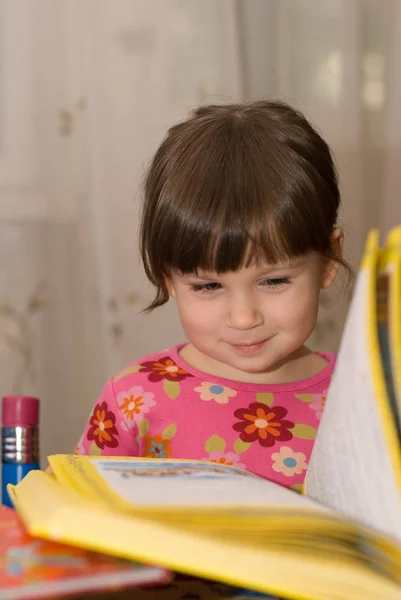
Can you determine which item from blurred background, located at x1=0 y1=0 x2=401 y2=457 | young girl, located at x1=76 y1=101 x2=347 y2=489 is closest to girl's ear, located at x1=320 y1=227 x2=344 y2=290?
young girl, located at x1=76 y1=101 x2=347 y2=489

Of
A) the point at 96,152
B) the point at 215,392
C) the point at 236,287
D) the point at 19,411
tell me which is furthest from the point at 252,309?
the point at 96,152

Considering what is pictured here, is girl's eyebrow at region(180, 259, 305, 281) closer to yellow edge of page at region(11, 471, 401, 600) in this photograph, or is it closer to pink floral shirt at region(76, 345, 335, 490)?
pink floral shirt at region(76, 345, 335, 490)

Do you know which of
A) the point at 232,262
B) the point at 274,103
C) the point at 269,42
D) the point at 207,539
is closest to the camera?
the point at 207,539

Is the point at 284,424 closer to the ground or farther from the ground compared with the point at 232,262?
closer to the ground

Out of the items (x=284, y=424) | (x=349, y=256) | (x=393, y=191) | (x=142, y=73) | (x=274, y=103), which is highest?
(x=142, y=73)

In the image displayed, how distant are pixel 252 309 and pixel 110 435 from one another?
0.21 meters

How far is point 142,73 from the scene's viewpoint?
1.55 metres

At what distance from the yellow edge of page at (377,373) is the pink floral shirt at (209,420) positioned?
1.26ft

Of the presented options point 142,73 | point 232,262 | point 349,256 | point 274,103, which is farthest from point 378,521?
point 142,73

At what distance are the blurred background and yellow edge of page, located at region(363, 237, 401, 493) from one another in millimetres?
1037

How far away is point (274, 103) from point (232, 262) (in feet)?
0.89

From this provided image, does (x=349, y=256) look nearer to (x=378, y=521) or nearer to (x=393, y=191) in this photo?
(x=393, y=191)

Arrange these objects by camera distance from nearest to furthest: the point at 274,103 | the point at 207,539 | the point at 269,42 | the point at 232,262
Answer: the point at 207,539
the point at 232,262
the point at 274,103
the point at 269,42

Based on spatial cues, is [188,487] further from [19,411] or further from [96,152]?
[96,152]
